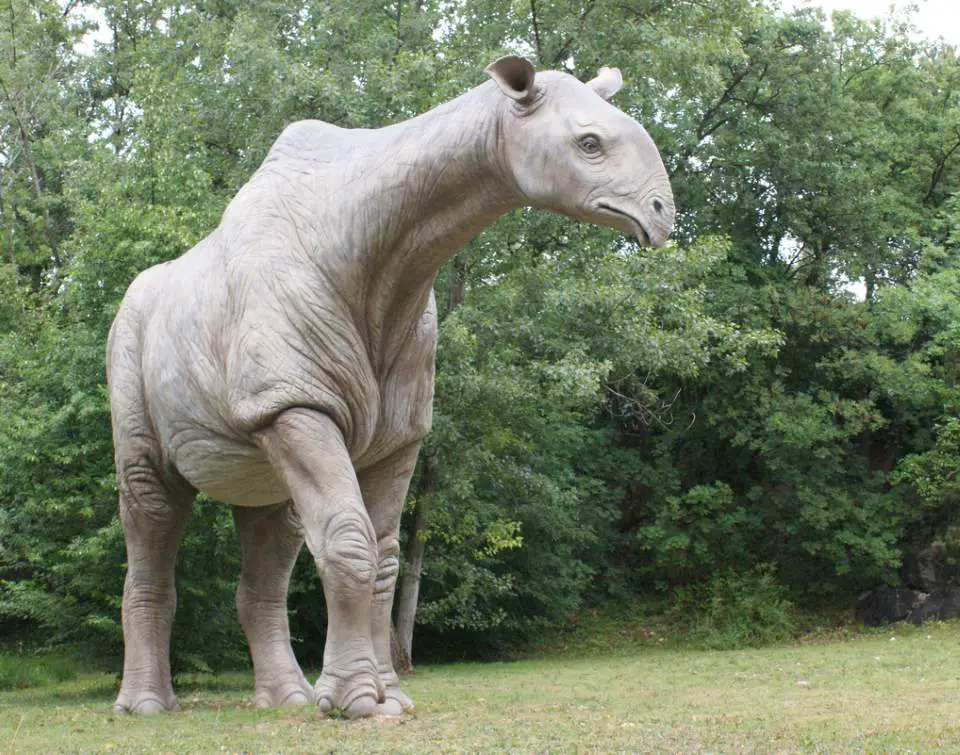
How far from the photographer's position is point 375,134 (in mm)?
6656

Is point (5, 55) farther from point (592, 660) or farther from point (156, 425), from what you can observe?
point (156, 425)

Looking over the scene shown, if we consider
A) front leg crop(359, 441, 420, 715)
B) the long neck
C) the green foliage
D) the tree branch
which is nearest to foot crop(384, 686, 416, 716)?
front leg crop(359, 441, 420, 715)

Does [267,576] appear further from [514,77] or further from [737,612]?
[737,612]

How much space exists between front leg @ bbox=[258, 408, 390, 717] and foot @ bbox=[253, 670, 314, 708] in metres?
1.68

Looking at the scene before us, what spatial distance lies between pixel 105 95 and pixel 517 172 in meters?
20.7

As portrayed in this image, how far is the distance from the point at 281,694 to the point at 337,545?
2.16 metres

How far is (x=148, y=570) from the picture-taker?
311 inches

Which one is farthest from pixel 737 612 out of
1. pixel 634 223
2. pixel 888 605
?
pixel 634 223

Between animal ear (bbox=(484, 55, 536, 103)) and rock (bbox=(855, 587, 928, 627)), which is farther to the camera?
rock (bbox=(855, 587, 928, 627))

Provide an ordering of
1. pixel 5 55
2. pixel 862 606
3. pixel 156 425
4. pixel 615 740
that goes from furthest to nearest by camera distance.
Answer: pixel 5 55, pixel 862 606, pixel 156 425, pixel 615 740

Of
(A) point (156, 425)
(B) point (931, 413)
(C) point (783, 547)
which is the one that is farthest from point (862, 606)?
(A) point (156, 425)

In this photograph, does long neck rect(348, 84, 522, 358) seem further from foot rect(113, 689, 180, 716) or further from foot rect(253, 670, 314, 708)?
foot rect(113, 689, 180, 716)

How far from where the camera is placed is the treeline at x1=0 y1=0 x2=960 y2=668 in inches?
519

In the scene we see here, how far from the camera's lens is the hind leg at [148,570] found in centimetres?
775
